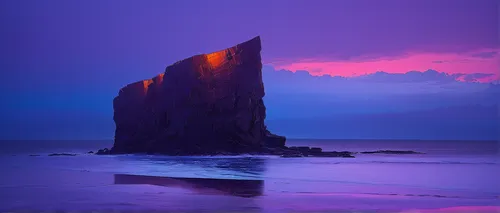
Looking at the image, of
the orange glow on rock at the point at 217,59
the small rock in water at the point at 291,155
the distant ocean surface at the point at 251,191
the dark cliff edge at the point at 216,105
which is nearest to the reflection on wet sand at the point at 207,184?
the distant ocean surface at the point at 251,191

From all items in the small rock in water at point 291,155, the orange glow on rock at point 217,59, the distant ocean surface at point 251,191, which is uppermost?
the orange glow on rock at point 217,59

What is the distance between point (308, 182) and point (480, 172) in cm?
569

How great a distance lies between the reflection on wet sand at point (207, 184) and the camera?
982 cm

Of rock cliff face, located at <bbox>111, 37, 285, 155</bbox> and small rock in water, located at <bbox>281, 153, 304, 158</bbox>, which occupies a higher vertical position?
rock cliff face, located at <bbox>111, 37, 285, 155</bbox>

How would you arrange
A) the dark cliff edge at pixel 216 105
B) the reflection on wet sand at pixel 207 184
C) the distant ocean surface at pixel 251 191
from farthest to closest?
the dark cliff edge at pixel 216 105 < the reflection on wet sand at pixel 207 184 < the distant ocean surface at pixel 251 191

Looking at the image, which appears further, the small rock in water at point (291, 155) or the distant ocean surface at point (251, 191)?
the small rock in water at point (291, 155)

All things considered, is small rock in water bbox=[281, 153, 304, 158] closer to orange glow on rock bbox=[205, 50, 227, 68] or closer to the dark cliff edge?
the dark cliff edge

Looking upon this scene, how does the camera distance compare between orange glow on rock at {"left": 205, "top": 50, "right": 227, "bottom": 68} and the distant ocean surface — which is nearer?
the distant ocean surface

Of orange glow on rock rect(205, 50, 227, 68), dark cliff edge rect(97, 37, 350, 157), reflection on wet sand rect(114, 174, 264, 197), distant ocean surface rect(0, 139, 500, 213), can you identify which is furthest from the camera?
orange glow on rock rect(205, 50, 227, 68)

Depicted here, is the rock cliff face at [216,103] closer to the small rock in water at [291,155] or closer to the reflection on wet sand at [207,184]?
the small rock in water at [291,155]

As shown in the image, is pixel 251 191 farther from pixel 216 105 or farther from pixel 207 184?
pixel 216 105

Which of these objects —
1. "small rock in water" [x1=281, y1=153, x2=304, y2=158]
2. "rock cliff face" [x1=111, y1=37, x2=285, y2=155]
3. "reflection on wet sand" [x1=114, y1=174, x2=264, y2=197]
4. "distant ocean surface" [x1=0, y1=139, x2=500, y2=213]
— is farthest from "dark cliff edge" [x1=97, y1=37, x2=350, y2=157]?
"reflection on wet sand" [x1=114, y1=174, x2=264, y2=197]

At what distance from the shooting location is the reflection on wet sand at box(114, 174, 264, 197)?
982cm

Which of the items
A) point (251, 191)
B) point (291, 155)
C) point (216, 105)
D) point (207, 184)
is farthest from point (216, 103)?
point (251, 191)
